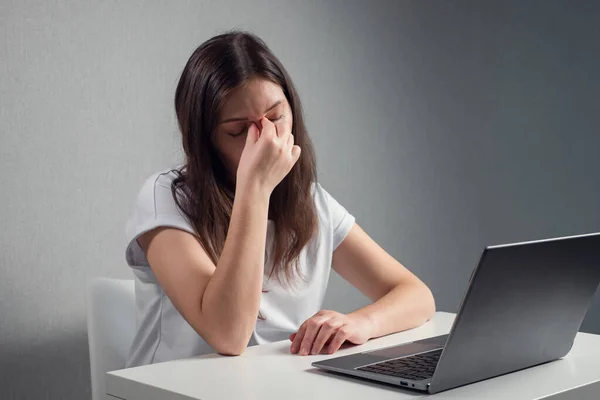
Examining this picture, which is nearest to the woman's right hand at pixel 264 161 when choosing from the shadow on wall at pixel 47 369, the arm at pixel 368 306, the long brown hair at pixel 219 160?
the long brown hair at pixel 219 160

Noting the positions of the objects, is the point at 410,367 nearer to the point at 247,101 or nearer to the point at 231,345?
the point at 231,345

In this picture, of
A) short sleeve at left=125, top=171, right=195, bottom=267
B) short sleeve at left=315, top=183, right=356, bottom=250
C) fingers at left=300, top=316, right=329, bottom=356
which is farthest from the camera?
short sleeve at left=315, top=183, right=356, bottom=250

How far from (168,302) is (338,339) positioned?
41 cm

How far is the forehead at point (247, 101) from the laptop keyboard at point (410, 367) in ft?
1.85

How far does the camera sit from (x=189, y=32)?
1959 mm

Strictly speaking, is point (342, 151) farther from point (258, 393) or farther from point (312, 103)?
point (258, 393)

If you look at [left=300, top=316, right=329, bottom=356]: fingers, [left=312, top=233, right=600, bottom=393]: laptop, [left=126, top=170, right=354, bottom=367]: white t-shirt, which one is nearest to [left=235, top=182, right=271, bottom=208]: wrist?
[left=126, top=170, right=354, bottom=367]: white t-shirt

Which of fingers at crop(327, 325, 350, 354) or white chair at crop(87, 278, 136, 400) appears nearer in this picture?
Result: fingers at crop(327, 325, 350, 354)

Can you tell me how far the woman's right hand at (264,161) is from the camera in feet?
4.34

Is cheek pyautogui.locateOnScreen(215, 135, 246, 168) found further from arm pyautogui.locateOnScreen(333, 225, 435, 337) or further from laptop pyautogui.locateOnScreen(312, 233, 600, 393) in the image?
laptop pyautogui.locateOnScreen(312, 233, 600, 393)

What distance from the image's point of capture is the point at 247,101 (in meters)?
1.42

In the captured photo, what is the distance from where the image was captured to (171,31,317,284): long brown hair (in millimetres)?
1425

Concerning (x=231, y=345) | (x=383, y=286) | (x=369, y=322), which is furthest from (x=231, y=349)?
(x=383, y=286)

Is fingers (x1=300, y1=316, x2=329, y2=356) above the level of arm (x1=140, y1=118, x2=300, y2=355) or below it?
below
